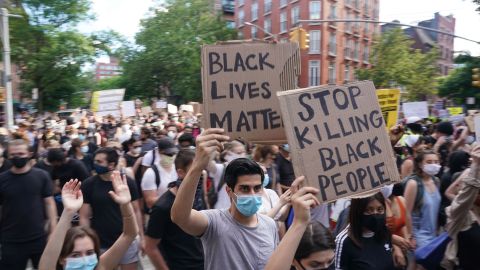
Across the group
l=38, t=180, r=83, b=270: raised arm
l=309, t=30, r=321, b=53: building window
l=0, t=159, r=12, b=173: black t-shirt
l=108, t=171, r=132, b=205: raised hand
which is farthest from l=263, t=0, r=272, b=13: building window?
l=38, t=180, r=83, b=270: raised arm

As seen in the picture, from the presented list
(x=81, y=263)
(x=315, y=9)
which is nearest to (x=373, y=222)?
(x=81, y=263)

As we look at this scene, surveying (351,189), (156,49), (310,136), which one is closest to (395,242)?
(351,189)

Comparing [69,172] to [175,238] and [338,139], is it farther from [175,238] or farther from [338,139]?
[338,139]

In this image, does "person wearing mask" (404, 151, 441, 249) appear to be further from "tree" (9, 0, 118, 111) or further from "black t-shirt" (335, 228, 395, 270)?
"tree" (9, 0, 118, 111)

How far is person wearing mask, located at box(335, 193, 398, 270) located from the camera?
3.08 m

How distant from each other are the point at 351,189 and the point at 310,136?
1.20 ft

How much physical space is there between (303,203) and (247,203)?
1.83 feet

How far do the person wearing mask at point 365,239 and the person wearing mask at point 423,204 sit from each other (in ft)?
5.69

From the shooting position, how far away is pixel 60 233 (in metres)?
2.80

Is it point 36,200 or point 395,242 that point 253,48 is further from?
point 36,200

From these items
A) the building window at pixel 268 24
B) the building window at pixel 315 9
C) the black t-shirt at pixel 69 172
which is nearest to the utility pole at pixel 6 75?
the black t-shirt at pixel 69 172

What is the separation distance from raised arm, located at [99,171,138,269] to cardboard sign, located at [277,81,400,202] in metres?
1.29

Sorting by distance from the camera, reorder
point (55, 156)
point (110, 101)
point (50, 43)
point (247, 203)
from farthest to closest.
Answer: point (50, 43)
point (110, 101)
point (55, 156)
point (247, 203)

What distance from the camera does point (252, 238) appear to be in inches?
107
